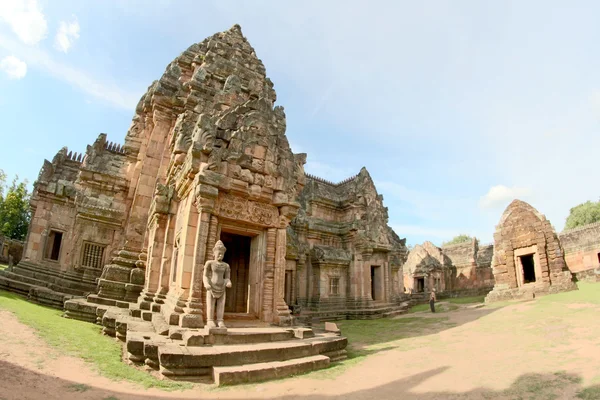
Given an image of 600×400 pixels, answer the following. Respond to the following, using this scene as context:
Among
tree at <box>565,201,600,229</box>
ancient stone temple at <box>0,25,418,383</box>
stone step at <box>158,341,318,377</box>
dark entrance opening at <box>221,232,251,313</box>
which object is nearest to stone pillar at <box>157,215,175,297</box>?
ancient stone temple at <box>0,25,418,383</box>

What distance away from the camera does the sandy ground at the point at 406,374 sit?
5.06m

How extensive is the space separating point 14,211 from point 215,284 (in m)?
42.0

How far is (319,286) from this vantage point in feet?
64.3

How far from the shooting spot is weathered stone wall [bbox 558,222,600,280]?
2490 cm

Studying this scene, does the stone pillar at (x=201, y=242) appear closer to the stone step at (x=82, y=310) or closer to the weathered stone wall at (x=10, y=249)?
the stone step at (x=82, y=310)

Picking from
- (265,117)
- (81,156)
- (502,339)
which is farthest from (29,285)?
(502,339)

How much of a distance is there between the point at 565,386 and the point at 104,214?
17.1m

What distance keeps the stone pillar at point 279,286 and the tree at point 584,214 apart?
54.0 metres

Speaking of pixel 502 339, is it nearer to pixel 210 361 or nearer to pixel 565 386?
pixel 565 386

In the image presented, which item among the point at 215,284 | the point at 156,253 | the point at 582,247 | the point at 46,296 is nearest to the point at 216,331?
the point at 215,284

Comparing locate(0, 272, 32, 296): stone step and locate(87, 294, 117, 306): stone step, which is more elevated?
locate(0, 272, 32, 296): stone step

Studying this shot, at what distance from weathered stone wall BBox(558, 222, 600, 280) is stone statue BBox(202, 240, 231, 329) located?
2825cm

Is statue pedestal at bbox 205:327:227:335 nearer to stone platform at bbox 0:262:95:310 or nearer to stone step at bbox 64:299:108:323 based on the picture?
stone step at bbox 64:299:108:323

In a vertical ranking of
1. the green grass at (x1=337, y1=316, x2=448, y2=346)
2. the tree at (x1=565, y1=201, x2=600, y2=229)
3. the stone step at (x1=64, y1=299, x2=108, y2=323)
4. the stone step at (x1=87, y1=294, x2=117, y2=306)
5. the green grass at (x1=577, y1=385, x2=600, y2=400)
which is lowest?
the green grass at (x1=337, y1=316, x2=448, y2=346)
